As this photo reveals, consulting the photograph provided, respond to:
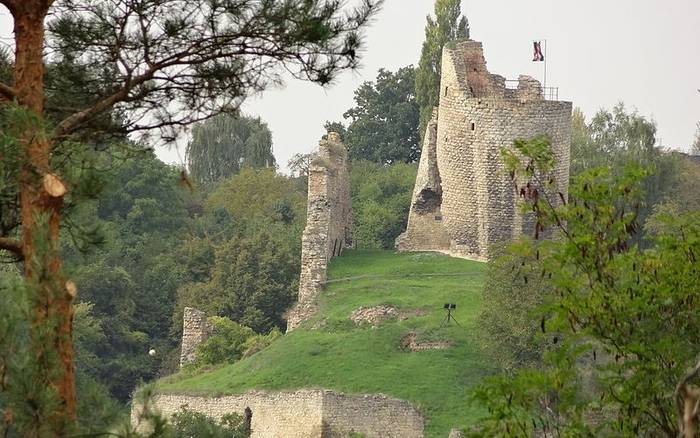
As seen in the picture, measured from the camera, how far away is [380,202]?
56125 millimetres

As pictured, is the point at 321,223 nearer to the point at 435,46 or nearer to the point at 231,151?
the point at 435,46

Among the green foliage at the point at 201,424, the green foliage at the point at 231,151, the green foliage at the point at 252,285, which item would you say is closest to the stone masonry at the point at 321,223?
the green foliage at the point at 252,285

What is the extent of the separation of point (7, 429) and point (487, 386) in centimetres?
450

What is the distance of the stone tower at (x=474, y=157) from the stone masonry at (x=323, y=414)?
7.89 m

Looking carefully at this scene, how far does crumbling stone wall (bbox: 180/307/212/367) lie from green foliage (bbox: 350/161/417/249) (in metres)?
4.71

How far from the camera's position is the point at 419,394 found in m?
37.1

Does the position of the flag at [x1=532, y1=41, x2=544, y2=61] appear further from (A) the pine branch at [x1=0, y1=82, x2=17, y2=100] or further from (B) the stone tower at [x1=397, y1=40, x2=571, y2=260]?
(A) the pine branch at [x1=0, y1=82, x2=17, y2=100]

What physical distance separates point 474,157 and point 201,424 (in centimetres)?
1135

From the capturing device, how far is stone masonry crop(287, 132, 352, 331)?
141 ft

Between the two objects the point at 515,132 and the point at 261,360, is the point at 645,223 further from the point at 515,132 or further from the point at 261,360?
the point at 261,360

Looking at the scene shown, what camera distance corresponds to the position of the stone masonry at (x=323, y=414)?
36.9 metres

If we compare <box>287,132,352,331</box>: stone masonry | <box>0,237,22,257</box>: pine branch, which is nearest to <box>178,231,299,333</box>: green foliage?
<box>287,132,352,331</box>: stone masonry

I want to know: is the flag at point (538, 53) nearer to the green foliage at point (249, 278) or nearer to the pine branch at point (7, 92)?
the green foliage at point (249, 278)

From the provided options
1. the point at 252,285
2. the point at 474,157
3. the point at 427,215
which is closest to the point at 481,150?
the point at 474,157
